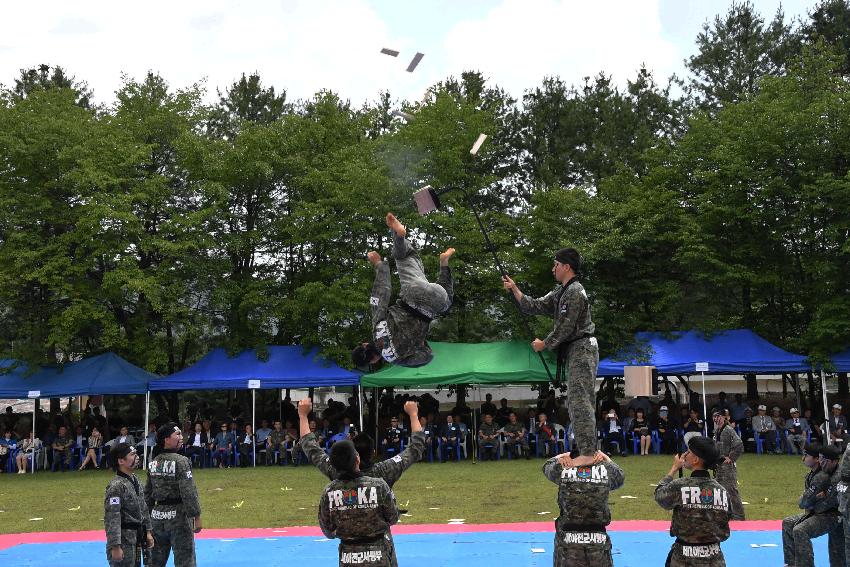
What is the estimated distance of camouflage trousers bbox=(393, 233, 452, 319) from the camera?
6.43 metres

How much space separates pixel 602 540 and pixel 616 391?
2381 cm

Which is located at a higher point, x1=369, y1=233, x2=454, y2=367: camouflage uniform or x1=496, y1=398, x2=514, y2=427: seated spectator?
x1=369, y1=233, x2=454, y2=367: camouflage uniform

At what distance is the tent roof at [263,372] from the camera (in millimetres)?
20302

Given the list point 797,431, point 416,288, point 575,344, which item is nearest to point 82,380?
point 416,288

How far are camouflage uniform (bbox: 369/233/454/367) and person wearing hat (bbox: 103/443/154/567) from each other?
8.26 ft

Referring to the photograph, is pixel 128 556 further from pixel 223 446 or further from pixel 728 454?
pixel 223 446

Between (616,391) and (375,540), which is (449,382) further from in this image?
(375,540)

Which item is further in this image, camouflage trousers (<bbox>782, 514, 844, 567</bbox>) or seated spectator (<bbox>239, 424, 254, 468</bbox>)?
seated spectator (<bbox>239, 424, 254, 468</bbox>)

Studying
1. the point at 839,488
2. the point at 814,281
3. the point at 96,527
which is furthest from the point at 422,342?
the point at 814,281

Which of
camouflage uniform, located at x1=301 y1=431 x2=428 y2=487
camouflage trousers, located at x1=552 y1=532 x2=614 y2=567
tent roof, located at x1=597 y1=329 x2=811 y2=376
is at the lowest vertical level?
camouflage trousers, located at x1=552 y1=532 x2=614 y2=567

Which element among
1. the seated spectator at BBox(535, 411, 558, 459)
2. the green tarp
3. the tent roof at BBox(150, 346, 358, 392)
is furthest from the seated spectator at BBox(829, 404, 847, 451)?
the tent roof at BBox(150, 346, 358, 392)

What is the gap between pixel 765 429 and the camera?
20281 millimetres

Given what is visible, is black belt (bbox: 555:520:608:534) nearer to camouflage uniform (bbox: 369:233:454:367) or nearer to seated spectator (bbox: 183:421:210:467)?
camouflage uniform (bbox: 369:233:454:367)

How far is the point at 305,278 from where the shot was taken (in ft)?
81.8
